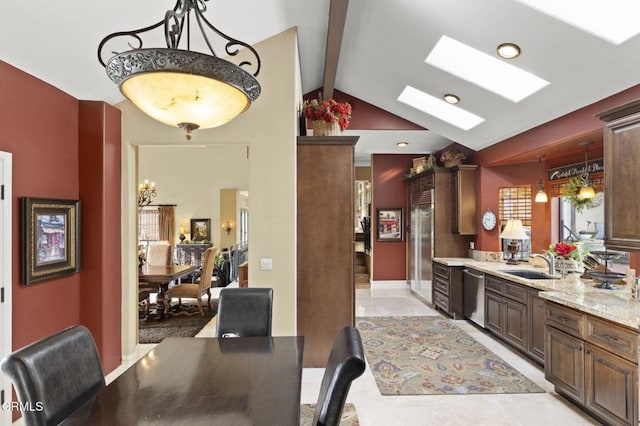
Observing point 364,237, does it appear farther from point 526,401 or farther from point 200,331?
point 526,401

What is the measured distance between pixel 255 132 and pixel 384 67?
206 cm

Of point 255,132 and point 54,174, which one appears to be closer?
A: point 54,174

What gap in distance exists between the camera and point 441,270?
575 centimetres

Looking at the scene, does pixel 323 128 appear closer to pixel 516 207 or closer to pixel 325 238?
pixel 325 238

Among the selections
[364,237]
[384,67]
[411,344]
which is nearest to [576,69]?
[384,67]

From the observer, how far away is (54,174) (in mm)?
2975

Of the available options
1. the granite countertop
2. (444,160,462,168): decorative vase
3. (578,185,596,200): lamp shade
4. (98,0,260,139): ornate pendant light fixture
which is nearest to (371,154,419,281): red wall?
(444,160,462,168): decorative vase

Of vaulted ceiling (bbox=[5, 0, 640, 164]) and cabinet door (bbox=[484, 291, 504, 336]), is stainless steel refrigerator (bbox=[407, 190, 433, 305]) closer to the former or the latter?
cabinet door (bbox=[484, 291, 504, 336])

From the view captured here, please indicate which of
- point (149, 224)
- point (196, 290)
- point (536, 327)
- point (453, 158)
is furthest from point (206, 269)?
point (149, 224)

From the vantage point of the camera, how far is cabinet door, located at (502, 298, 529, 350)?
12.7 ft

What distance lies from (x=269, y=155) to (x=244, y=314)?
4.98ft

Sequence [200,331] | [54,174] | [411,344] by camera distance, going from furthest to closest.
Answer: [200,331], [411,344], [54,174]

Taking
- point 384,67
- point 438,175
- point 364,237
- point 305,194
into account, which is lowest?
point 364,237

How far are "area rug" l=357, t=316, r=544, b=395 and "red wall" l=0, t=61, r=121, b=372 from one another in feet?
8.83
